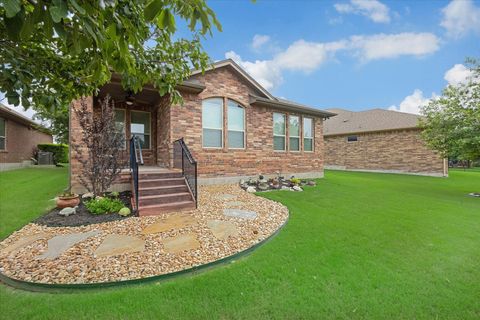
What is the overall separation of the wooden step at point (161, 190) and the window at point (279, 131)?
5641 mm

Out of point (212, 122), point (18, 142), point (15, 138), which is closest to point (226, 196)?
point (212, 122)

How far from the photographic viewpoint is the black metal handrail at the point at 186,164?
5828mm

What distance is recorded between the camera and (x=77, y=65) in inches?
107

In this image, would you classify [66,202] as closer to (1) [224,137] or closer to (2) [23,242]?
(2) [23,242]

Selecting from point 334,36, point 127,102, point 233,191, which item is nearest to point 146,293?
point 233,191

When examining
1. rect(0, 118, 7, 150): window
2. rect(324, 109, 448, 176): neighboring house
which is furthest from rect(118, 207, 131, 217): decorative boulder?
rect(324, 109, 448, 176): neighboring house

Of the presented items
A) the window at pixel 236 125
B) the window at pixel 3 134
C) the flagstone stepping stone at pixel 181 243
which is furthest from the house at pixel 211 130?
the window at pixel 3 134

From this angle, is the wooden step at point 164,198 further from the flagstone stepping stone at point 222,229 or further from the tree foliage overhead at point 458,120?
the tree foliage overhead at point 458,120

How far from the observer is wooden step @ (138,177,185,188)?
5.93 meters

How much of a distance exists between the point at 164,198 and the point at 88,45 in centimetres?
464

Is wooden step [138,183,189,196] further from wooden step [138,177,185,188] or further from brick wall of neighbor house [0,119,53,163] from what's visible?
brick wall of neighbor house [0,119,53,163]

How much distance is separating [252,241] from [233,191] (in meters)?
3.99

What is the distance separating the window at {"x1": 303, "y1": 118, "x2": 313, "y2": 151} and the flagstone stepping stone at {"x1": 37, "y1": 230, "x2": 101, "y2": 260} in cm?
994

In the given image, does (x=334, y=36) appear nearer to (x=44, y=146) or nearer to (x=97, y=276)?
(x=97, y=276)
